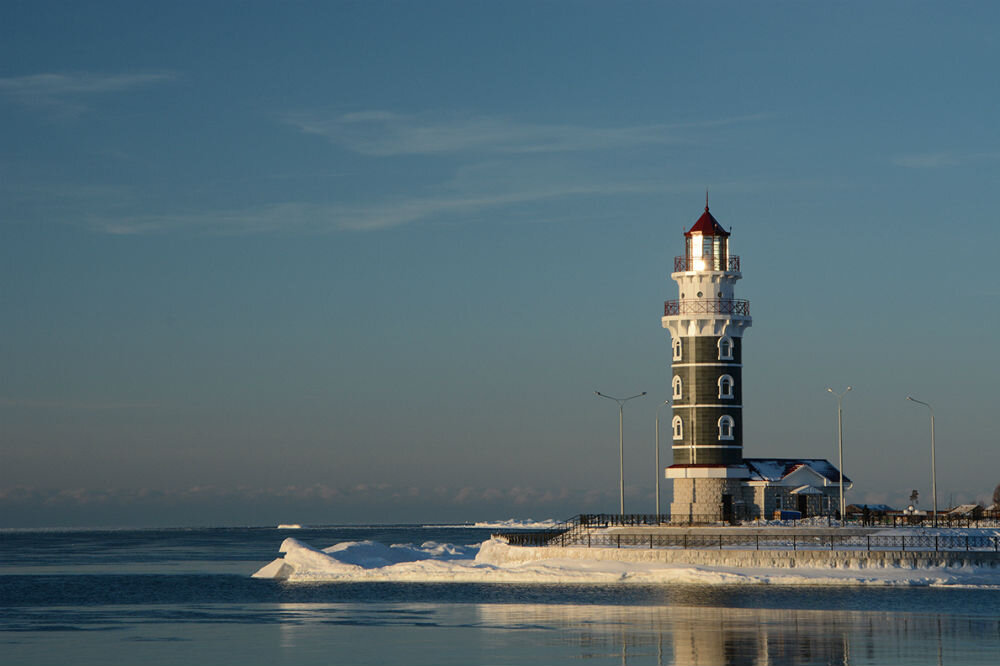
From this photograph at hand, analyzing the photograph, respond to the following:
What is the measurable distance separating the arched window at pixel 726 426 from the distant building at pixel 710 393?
0.06m

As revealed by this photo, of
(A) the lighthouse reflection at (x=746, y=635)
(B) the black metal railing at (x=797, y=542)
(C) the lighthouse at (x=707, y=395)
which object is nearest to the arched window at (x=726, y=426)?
(C) the lighthouse at (x=707, y=395)

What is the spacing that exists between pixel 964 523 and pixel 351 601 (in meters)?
43.5

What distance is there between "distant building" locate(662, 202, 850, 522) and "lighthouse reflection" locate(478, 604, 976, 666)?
36.6 m

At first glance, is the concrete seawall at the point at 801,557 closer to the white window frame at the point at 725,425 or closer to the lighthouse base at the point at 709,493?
the lighthouse base at the point at 709,493

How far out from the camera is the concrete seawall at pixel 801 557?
68.6 m

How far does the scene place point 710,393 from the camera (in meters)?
90.4

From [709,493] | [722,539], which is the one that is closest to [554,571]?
[722,539]

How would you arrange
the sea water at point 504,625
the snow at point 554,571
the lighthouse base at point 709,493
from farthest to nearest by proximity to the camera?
the lighthouse base at point 709,493 → the snow at point 554,571 → the sea water at point 504,625

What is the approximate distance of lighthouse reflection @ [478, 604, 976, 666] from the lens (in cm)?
3678

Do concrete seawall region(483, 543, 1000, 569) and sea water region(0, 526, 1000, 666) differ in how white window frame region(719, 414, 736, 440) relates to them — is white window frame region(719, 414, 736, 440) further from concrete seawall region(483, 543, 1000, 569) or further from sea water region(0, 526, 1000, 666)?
sea water region(0, 526, 1000, 666)

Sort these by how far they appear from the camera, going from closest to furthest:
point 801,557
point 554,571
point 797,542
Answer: point 801,557, point 554,571, point 797,542

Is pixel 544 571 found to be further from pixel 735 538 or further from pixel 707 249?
pixel 707 249

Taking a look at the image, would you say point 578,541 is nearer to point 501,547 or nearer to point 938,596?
point 501,547

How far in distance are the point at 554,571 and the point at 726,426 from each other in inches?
822
